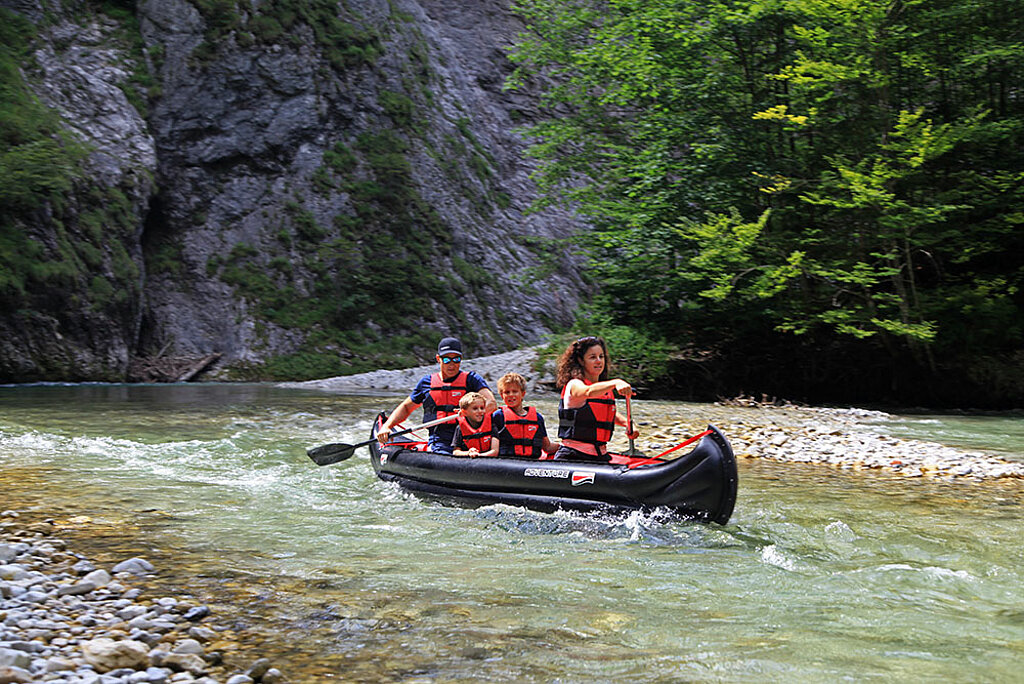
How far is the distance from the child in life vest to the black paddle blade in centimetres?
144

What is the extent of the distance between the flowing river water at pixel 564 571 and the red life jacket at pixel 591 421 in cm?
80

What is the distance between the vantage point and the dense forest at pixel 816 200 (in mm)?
14938

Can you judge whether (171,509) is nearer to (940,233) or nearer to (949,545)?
(949,545)

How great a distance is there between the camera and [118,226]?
23359mm

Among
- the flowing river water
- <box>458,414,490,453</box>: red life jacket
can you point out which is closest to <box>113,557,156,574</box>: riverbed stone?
the flowing river water

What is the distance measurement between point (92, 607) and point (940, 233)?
47.5 feet

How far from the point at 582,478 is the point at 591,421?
0.72 m

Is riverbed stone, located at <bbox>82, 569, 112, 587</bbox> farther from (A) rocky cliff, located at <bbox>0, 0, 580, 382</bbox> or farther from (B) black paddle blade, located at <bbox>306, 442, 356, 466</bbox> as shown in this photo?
(A) rocky cliff, located at <bbox>0, 0, 580, 382</bbox>

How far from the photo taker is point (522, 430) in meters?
7.64

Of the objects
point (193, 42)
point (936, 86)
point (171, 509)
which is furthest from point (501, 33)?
point (171, 509)

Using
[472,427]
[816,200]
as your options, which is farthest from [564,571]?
[816,200]

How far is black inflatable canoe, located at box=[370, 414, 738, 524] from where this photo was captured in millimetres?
6148

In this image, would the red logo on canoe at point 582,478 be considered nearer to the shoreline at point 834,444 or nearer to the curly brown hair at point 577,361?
the curly brown hair at point 577,361

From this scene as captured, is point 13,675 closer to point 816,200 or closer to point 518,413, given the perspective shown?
point 518,413
